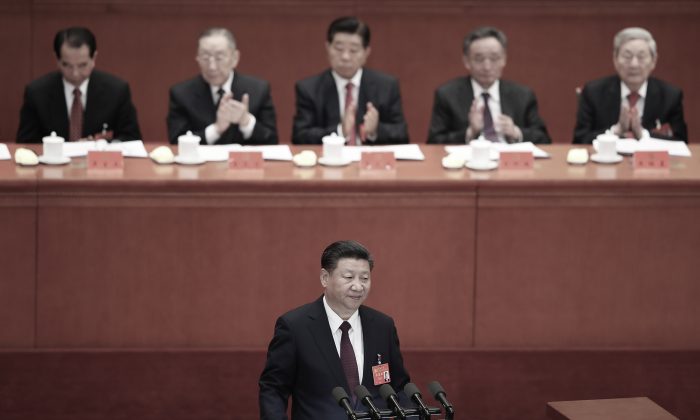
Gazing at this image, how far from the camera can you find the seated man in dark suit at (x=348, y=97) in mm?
5535

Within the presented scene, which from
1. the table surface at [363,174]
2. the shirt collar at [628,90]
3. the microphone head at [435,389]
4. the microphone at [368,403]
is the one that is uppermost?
the shirt collar at [628,90]

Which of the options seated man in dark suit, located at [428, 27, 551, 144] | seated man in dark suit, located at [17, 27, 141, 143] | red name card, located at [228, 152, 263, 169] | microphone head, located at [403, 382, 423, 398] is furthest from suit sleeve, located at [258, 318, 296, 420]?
seated man in dark suit, located at [17, 27, 141, 143]

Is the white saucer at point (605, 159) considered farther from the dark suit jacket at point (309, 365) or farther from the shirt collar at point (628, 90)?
the dark suit jacket at point (309, 365)

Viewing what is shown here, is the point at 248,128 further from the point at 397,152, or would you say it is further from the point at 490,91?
the point at 490,91

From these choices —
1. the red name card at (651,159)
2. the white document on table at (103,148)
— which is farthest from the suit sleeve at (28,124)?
the red name card at (651,159)

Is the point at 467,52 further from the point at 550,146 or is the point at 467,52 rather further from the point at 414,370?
the point at 414,370

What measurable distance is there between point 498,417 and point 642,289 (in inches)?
25.7

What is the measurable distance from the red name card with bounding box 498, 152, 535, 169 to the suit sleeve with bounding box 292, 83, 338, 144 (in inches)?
45.0

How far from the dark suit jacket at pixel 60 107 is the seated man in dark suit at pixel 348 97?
0.78m

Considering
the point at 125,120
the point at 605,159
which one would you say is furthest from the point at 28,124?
the point at 605,159

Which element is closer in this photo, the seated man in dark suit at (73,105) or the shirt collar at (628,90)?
the seated man in dark suit at (73,105)

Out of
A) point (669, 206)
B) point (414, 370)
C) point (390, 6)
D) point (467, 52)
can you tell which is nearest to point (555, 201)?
point (669, 206)

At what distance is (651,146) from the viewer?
4.85 meters

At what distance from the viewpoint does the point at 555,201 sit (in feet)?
14.4
